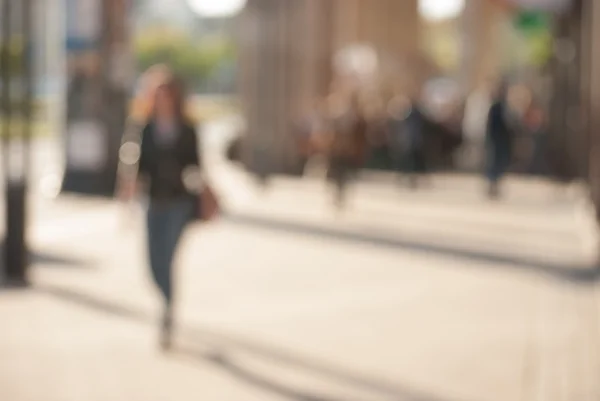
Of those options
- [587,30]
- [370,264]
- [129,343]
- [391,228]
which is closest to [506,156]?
[587,30]

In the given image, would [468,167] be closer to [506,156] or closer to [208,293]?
[506,156]

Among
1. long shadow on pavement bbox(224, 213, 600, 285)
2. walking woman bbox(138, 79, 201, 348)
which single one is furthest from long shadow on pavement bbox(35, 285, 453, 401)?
long shadow on pavement bbox(224, 213, 600, 285)

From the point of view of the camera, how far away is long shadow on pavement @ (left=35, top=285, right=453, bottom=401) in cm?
752

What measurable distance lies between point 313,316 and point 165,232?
5.64 feet

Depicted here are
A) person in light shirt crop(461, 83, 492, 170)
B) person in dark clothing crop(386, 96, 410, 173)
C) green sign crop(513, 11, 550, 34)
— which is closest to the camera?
person in dark clothing crop(386, 96, 410, 173)

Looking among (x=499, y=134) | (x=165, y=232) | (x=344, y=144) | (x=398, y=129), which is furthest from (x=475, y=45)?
(x=165, y=232)

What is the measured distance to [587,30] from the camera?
23266 millimetres

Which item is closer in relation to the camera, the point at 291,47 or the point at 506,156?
the point at 506,156

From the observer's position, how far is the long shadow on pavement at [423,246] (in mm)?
13375

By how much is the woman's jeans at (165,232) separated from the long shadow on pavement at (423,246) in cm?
489

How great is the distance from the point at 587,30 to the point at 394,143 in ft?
20.2

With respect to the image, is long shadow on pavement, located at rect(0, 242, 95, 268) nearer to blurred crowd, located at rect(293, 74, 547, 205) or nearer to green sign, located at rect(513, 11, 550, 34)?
blurred crowd, located at rect(293, 74, 547, 205)

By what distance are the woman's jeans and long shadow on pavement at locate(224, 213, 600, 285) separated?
4.89 meters

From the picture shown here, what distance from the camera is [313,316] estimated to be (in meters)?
10.3
